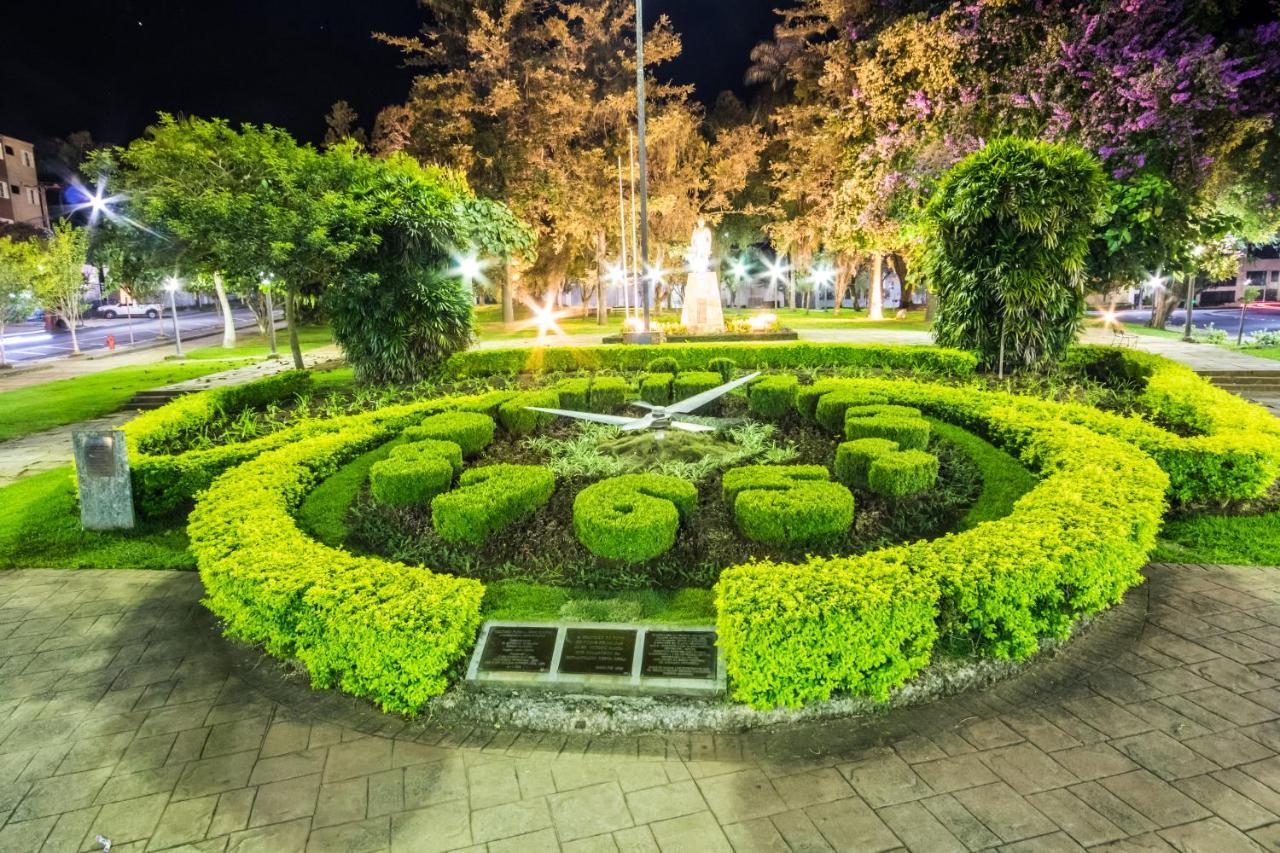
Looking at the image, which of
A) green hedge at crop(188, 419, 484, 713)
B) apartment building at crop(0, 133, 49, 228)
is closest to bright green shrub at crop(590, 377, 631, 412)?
green hedge at crop(188, 419, 484, 713)

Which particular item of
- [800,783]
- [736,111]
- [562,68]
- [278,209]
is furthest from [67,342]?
[800,783]

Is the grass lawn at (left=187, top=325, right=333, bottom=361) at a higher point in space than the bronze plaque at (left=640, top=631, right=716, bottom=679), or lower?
higher

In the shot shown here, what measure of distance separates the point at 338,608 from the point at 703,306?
79.7 ft

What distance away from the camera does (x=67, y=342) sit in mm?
41125

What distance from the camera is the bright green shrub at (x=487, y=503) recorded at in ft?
23.6

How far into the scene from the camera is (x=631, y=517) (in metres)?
6.68

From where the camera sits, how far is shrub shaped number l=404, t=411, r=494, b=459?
9.98 m

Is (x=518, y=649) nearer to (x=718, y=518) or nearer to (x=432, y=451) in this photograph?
(x=718, y=518)

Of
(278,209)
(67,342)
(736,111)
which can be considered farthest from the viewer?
(736,111)

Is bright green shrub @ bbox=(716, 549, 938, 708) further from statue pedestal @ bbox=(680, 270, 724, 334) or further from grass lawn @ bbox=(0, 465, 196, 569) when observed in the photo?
statue pedestal @ bbox=(680, 270, 724, 334)

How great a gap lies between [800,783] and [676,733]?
0.90 m

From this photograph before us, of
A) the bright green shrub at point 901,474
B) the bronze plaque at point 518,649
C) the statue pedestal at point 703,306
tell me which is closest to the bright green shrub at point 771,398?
the bright green shrub at point 901,474

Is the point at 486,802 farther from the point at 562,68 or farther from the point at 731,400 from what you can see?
the point at 562,68

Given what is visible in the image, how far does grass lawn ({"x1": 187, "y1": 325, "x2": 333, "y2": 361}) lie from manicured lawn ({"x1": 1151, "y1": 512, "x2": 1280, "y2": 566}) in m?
24.8
